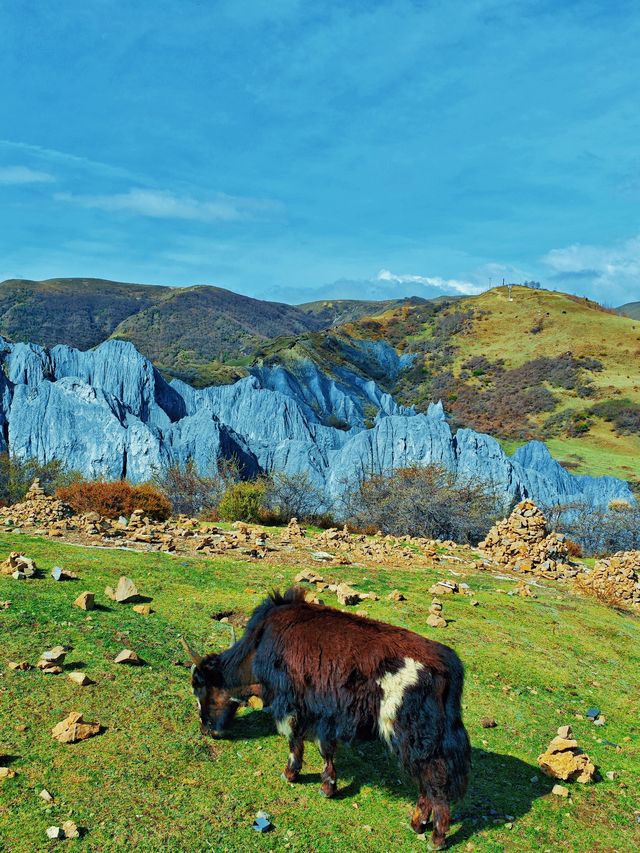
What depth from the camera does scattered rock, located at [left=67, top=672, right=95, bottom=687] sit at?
6.57 m

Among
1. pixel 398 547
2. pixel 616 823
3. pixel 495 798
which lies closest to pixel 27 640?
pixel 495 798

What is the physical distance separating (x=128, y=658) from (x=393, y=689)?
3.53m

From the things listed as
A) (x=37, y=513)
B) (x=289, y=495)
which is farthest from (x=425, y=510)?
(x=37, y=513)

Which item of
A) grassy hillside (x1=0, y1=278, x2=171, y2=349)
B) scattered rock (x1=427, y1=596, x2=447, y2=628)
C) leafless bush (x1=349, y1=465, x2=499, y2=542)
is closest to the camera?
scattered rock (x1=427, y1=596, x2=447, y2=628)

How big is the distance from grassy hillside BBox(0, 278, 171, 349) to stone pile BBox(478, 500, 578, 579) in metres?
129

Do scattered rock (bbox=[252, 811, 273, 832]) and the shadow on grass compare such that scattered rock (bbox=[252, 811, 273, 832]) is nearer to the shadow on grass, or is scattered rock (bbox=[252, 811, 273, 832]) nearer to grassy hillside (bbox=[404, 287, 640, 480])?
the shadow on grass

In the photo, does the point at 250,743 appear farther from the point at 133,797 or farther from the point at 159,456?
the point at 159,456

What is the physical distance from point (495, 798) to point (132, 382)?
69.0 meters

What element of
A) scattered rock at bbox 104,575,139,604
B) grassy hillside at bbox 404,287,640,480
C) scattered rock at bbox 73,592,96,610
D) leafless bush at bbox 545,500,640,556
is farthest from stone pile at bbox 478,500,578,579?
grassy hillside at bbox 404,287,640,480

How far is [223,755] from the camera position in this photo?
5918 mm

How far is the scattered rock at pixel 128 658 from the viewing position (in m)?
7.14

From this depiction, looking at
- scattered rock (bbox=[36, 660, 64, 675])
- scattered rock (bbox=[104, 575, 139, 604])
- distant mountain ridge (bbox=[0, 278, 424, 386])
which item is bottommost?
scattered rock (bbox=[36, 660, 64, 675])

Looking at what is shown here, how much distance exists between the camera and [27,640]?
24.1 ft

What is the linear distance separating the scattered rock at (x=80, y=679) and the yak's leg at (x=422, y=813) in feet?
11.7
